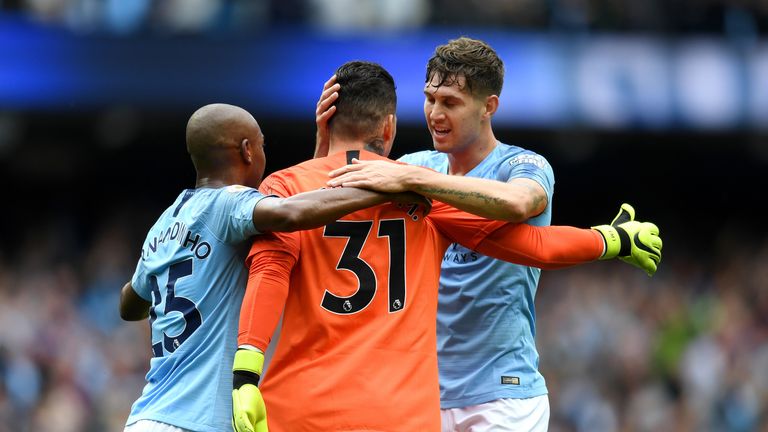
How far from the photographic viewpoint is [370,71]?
467 centimetres

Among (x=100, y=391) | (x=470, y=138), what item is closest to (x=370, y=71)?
(x=470, y=138)

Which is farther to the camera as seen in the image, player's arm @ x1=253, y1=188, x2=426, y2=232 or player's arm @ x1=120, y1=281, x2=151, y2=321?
player's arm @ x1=120, y1=281, x2=151, y2=321

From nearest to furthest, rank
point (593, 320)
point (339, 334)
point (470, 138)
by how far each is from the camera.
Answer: point (339, 334)
point (470, 138)
point (593, 320)

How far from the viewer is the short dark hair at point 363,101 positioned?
4.64m

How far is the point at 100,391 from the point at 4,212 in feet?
19.4

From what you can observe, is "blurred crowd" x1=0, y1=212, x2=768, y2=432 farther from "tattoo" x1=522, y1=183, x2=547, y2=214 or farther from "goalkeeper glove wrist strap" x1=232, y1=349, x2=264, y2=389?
"tattoo" x1=522, y1=183, x2=547, y2=214

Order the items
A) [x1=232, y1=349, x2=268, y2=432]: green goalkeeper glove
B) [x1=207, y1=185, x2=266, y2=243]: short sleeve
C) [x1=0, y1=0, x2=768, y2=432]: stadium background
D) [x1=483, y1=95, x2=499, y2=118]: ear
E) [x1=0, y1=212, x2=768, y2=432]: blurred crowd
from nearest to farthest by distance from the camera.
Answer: [x1=232, y1=349, x2=268, y2=432]: green goalkeeper glove → [x1=207, y1=185, x2=266, y2=243]: short sleeve → [x1=483, y1=95, x2=499, y2=118]: ear → [x1=0, y1=212, x2=768, y2=432]: blurred crowd → [x1=0, y1=0, x2=768, y2=432]: stadium background

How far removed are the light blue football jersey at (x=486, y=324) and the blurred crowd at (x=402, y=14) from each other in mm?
8893

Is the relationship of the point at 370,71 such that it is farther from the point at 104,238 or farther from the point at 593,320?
the point at 104,238

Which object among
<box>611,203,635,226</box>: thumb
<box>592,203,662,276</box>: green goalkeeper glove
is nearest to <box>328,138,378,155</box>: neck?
<box>592,203,662,276</box>: green goalkeeper glove

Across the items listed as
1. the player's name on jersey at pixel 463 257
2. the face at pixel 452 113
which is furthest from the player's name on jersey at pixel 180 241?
the player's name on jersey at pixel 463 257

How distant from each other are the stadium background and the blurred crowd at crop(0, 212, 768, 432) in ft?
0.09

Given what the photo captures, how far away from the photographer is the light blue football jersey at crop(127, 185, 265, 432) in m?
4.41

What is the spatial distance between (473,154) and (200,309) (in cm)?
152
